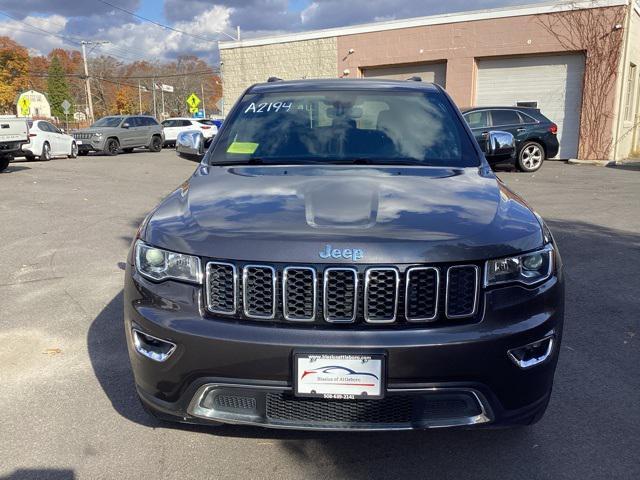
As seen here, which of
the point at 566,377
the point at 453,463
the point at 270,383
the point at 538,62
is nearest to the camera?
the point at 270,383

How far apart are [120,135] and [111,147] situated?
2.13ft

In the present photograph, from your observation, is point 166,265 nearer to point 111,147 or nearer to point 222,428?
point 222,428

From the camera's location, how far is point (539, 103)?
2022cm

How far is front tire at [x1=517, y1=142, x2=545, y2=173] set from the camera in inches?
601

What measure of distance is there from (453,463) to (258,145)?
2.18 meters

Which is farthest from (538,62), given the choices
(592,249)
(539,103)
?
(592,249)

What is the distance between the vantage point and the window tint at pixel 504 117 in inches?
593

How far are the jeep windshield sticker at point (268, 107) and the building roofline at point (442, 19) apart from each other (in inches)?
735

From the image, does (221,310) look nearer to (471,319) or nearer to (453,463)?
(471,319)

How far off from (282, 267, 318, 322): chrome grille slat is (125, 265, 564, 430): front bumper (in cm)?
6

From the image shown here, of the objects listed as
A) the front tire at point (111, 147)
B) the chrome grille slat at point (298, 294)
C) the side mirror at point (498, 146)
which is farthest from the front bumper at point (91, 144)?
the chrome grille slat at point (298, 294)

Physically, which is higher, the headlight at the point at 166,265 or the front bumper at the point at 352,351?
the headlight at the point at 166,265

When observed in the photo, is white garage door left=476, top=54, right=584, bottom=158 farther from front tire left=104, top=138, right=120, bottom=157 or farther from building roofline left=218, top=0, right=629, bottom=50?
front tire left=104, top=138, right=120, bottom=157

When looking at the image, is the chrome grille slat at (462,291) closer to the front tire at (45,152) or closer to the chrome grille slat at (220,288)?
the chrome grille slat at (220,288)
